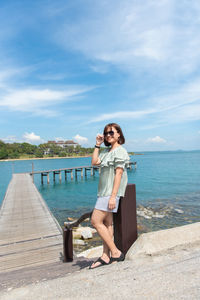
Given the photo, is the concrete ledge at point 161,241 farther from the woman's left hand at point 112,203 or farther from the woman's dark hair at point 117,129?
the woman's dark hair at point 117,129

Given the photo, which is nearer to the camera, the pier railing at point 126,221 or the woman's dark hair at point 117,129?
the pier railing at point 126,221

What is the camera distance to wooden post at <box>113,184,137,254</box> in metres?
2.59

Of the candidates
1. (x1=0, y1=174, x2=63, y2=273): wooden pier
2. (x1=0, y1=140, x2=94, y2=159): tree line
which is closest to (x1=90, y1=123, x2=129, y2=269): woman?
(x1=0, y1=174, x2=63, y2=273): wooden pier

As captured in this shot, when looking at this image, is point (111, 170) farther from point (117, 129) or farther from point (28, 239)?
point (28, 239)

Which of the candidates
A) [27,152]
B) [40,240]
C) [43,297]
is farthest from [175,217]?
[27,152]

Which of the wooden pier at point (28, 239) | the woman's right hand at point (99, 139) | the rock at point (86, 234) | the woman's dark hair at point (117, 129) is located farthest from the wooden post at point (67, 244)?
the rock at point (86, 234)

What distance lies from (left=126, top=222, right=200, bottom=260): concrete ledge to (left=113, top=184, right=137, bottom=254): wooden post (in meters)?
0.10

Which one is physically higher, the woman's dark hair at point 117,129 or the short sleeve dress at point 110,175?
the woman's dark hair at point 117,129

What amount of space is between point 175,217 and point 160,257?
12.4 m

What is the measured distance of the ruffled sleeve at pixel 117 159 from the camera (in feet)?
8.01

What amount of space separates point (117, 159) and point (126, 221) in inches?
32.1

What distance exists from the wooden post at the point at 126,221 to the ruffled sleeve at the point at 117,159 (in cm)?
34

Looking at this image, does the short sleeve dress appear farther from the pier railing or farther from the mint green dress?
the pier railing

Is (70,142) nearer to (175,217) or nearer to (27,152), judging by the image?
(27,152)
